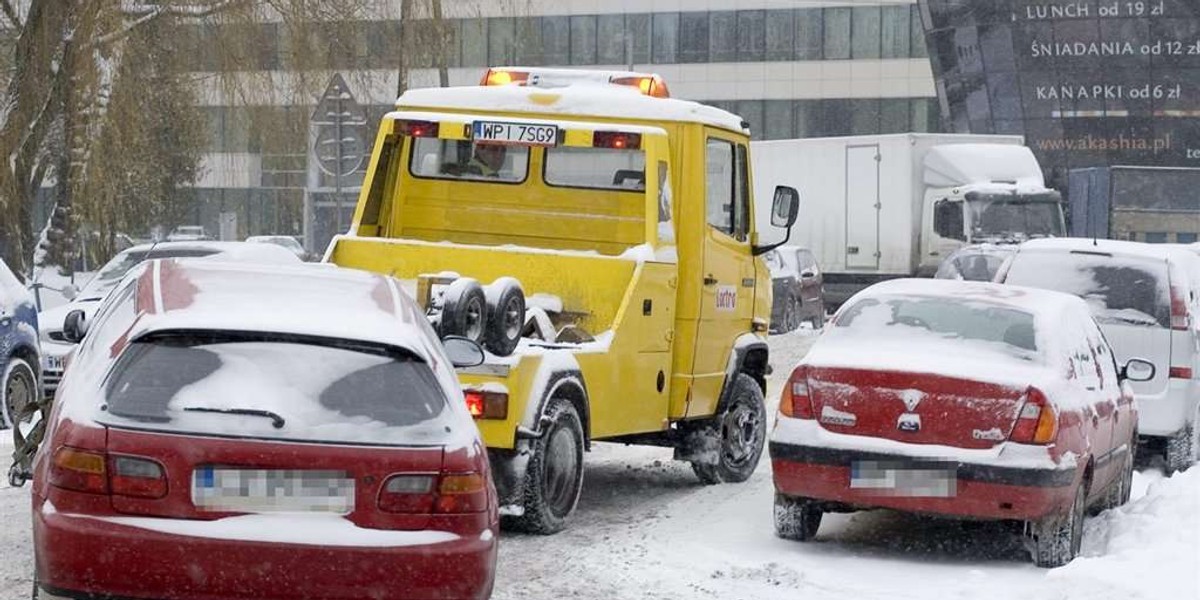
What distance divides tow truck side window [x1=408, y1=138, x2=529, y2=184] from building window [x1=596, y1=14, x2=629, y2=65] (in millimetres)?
56553

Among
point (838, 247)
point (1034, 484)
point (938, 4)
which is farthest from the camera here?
point (938, 4)

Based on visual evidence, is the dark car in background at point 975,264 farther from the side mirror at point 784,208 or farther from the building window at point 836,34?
the building window at point 836,34

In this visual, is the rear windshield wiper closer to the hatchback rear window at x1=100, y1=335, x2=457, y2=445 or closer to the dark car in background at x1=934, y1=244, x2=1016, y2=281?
the hatchback rear window at x1=100, y1=335, x2=457, y2=445

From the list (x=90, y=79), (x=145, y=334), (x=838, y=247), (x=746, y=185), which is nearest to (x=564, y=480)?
(x=746, y=185)

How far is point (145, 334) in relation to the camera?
21.1 feet

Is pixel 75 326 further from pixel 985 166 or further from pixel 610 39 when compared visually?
pixel 610 39

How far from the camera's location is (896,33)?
68.1m

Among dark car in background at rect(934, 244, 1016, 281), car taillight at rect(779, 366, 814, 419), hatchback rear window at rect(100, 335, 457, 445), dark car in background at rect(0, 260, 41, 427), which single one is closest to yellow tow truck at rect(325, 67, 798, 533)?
car taillight at rect(779, 366, 814, 419)

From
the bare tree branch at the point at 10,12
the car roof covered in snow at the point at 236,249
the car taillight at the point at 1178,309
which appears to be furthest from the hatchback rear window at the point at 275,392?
the bare tree branch at the point at 10,12

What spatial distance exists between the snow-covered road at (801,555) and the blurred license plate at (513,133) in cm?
227

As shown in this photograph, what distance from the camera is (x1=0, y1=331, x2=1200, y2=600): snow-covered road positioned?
8789mm

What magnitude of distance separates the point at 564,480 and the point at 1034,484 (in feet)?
8.41

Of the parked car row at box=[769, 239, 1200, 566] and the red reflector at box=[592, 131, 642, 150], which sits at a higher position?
the red reflector at box=[592, 131, 642, 150]

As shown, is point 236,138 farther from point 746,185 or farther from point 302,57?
point 746,185
